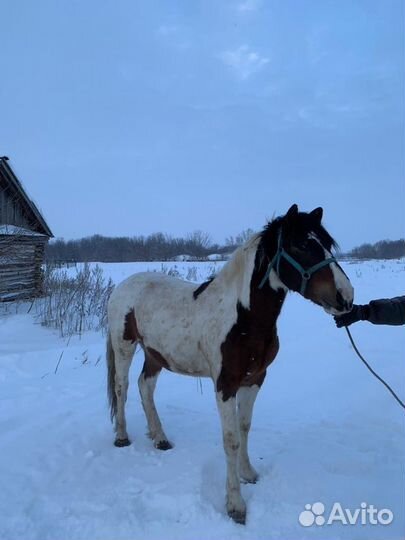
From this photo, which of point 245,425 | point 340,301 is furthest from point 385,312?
point 245,425

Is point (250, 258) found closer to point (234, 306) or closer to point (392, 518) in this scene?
point (234, 306)

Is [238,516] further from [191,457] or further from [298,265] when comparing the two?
[298,265]

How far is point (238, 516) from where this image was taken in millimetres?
2508

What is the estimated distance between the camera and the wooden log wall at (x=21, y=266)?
1135cm

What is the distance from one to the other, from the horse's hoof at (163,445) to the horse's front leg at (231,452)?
3.19 feet

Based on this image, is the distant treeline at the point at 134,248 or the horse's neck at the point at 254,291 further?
the distant treeline at the point at 134,248

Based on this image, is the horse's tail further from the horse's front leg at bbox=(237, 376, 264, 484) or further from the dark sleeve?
the dark sleeve

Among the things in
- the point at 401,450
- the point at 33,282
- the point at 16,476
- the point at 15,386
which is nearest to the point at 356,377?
the point at 401,450

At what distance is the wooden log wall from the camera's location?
11.4 meters

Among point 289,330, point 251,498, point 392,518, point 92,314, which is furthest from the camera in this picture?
point 92,314

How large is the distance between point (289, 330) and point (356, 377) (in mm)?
3019

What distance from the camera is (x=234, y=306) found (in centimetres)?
276

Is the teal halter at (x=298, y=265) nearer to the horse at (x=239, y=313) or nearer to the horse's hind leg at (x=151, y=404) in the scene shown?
the horse at (x=239, y=313)

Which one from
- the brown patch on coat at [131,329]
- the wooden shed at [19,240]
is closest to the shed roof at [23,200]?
the wooden shed at [19,240]
